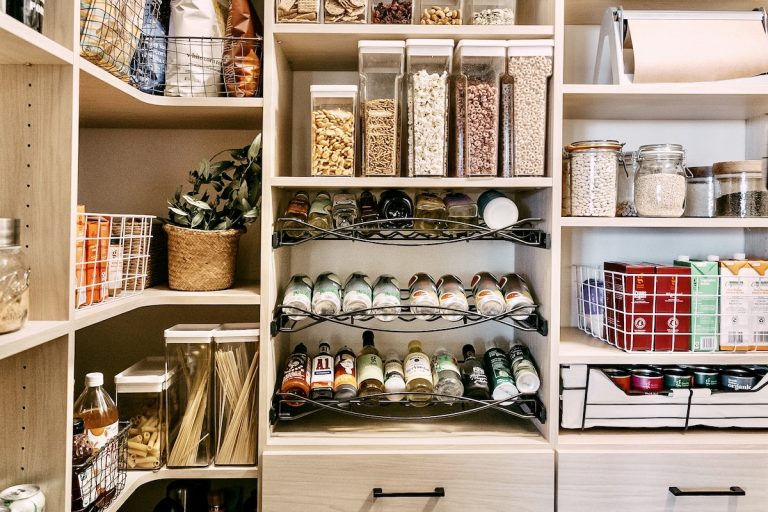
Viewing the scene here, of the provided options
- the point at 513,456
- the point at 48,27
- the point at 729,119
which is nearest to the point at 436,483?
the point at 513,456

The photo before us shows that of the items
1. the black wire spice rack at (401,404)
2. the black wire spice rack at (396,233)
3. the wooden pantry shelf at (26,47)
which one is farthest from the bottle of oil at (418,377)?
the wooden pantry shelf at (26,47)

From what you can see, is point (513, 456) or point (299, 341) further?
point (299, 341)

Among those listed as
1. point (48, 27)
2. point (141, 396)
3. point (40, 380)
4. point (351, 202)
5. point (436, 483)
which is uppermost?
point (48, 27)

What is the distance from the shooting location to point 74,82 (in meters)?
1.03

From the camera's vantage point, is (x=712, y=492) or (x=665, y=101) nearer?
(x=712, y=492)

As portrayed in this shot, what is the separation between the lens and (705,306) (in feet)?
5.09

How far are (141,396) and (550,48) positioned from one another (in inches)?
53.9

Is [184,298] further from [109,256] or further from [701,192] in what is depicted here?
[701,192]

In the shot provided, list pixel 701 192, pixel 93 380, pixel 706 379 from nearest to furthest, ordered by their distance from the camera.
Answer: pixel 93 380 → pixel 706 379 → pixel 701 192

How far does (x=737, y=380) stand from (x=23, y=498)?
164 cm

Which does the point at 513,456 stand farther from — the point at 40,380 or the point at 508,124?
the point at 40,380

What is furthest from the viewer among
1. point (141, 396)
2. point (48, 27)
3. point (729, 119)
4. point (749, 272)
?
point (729, 119)

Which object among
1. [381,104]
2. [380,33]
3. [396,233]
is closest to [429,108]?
[381,104]

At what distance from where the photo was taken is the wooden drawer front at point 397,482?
1447 millimetres
